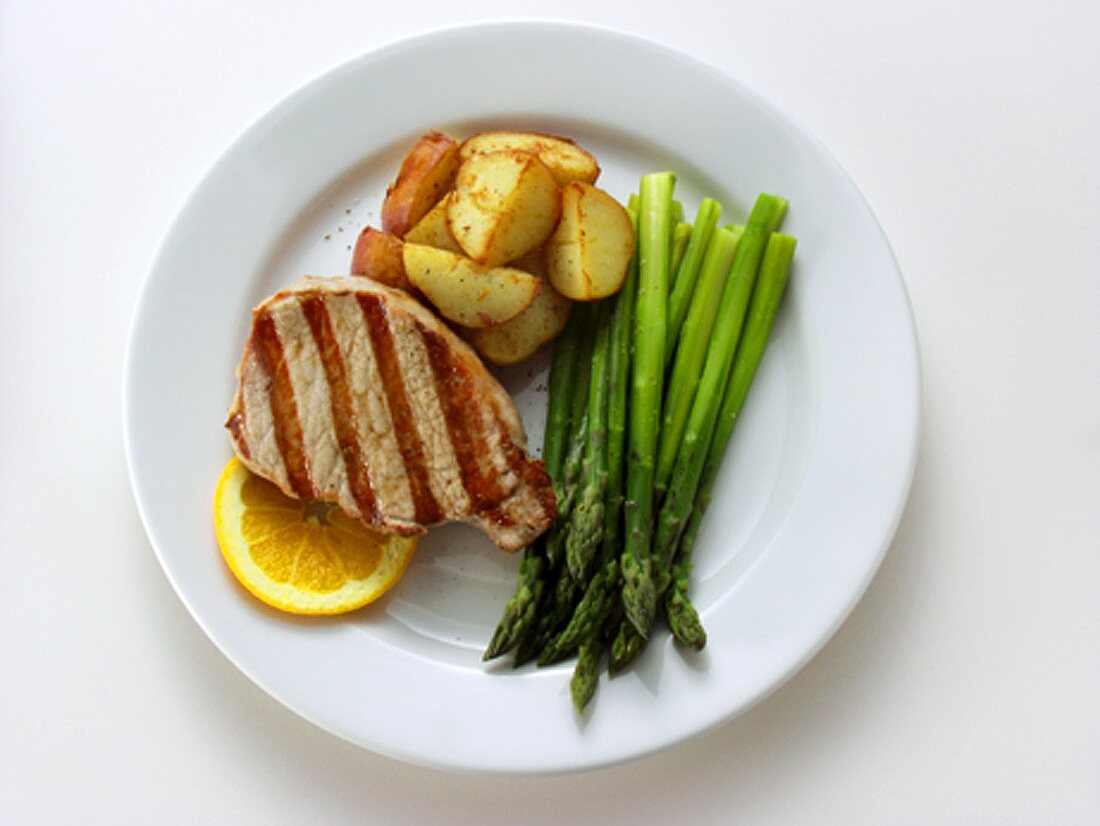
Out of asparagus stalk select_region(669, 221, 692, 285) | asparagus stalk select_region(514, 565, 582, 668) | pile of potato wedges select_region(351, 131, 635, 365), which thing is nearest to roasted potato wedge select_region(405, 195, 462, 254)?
pile of potato wedges select_region(351, 131, 635, 365)

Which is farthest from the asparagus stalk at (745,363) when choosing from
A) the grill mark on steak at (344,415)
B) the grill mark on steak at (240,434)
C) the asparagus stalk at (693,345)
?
the grill mark on steak at (240,434)

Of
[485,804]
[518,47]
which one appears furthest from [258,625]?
[518,47]

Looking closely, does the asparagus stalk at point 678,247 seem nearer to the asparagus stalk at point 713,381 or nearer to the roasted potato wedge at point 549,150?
the asparagus stalk at point 713,381

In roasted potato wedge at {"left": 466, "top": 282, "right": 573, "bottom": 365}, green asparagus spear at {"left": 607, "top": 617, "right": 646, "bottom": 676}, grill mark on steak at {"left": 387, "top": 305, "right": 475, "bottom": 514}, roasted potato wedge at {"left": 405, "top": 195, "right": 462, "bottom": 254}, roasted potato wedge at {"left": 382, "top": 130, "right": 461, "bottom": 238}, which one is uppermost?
roasted potato wedge at {"left": 382, "top": 130, "right": 461, "bottom": 238}

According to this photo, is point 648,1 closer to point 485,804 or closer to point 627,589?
point 627,589

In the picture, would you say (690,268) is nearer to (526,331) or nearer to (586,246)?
(586,246)

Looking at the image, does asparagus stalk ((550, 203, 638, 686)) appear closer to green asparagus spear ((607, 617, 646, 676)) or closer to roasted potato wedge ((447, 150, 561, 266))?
green asparagus spear ((607, 617, 646, 676))
